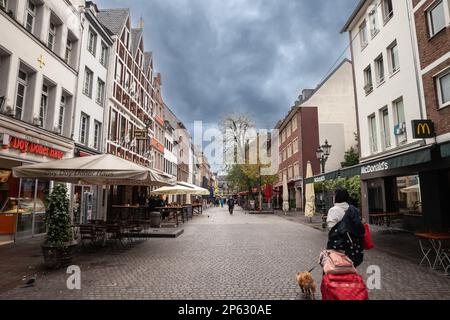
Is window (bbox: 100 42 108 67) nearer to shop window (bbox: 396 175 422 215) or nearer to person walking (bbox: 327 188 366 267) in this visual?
shop window (bbox: 396 175 422 215)

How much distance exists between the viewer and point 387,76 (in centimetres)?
1566

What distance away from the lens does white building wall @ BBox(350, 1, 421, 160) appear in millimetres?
13562

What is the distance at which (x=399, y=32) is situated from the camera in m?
14.5

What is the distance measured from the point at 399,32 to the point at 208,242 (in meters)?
12.9

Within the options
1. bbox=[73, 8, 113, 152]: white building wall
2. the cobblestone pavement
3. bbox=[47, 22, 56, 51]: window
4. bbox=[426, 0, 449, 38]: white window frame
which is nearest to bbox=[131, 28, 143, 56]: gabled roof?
bbox=[73, 8, 113, 152]: white building wall

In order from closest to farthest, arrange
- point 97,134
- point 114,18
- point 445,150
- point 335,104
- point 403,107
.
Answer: point 445,150 < point 403,107 < point 97,134 < point 114,18 < point 335,104

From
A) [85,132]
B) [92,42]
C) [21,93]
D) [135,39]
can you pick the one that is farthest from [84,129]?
[135,39]

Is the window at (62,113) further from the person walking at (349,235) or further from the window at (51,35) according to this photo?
the person walking at (349,235)

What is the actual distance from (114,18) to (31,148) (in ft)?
57.5

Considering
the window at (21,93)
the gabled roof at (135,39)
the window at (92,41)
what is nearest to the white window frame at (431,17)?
the window at (21,93)

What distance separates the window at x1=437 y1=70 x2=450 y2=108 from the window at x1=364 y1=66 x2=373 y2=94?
5.91 m

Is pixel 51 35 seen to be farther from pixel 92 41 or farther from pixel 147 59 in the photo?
pixel 147 59

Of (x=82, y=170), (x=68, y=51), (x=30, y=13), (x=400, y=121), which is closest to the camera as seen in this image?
(x=82, y=170)
